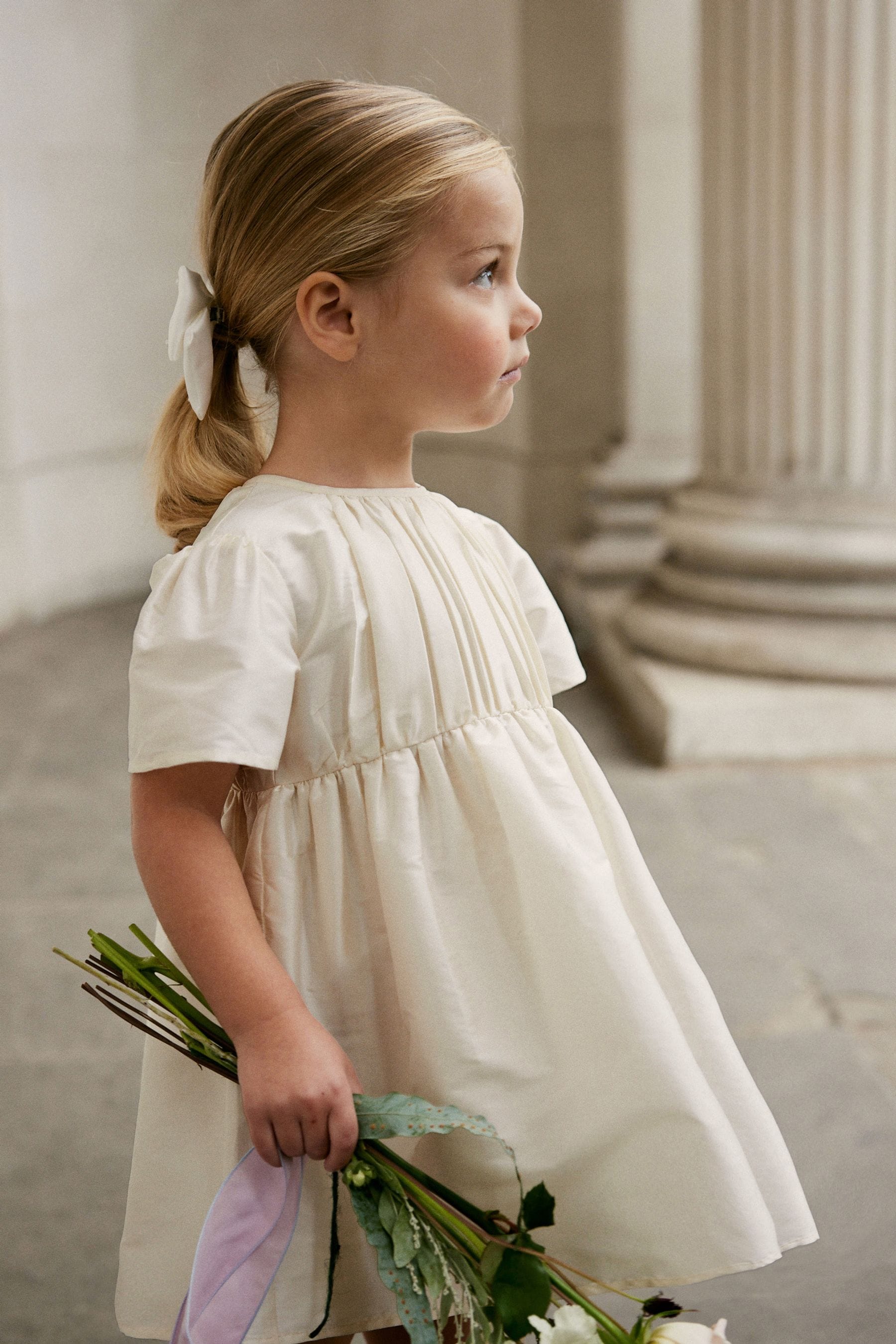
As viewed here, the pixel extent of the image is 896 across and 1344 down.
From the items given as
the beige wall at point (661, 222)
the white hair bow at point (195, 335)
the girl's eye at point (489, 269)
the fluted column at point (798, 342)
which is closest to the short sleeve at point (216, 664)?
the white hair bow at point (195, 335)

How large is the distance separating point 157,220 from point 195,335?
18.8 feet

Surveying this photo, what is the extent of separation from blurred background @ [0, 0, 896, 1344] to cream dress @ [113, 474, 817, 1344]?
350 mm

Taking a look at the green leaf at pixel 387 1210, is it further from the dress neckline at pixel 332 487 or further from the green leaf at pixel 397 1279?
the dress neckline at pixel 332 487

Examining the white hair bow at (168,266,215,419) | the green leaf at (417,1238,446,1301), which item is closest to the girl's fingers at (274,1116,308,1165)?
the green leaf at (417,1238,446,1301)

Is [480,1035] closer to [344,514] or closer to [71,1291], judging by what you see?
[344,514]

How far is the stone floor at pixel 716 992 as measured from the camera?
1.63 m

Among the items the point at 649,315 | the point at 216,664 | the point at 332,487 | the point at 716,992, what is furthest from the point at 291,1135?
the point at 649,315

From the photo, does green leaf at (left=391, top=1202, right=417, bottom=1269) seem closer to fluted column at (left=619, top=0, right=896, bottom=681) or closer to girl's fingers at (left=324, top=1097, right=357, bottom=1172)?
girl's fingers at (left=324, top=1097, right=357, bottom=1172)

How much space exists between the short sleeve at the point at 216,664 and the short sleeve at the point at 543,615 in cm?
31

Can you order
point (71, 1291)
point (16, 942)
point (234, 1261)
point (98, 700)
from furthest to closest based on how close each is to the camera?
1. point (98, 700)
2. point (16, 942)
3. point (71, 1291)
4. point (234, 1261)

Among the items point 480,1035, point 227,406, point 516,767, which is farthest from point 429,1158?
point 227,406

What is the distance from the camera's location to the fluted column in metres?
3.54

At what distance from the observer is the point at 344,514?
44.0 inches

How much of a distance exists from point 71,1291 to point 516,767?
990 mm
